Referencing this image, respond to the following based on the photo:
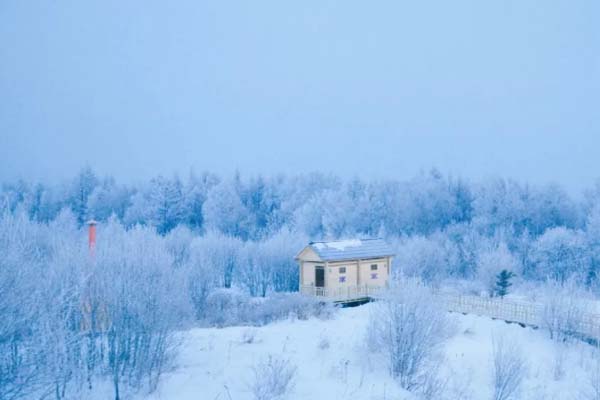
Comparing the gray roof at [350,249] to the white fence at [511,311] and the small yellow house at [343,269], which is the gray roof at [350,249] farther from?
the white fence at [511,311]

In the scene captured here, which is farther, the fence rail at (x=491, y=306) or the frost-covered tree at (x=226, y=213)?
the frost-covered tree at (x=226, y=213)

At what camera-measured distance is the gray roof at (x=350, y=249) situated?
29.7m

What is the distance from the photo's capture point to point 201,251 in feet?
125

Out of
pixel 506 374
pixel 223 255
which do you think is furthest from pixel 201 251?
pixel 506 374

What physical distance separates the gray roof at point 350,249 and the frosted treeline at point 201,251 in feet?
9.33

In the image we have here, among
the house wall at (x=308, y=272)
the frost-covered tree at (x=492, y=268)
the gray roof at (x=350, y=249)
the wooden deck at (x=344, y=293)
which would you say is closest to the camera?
the wooden deck at (x=344, y=293)

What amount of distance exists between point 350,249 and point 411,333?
1307 centimetres

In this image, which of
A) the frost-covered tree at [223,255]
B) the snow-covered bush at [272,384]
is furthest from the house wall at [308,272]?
the snow-covered bush at [272,384]

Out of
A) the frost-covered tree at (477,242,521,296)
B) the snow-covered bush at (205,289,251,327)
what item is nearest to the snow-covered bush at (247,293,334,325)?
the snow-covered bush at (205,289,251,327)

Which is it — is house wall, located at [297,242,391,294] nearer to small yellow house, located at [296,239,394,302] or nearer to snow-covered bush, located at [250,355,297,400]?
small yellow house, located at [296,239,394,302]

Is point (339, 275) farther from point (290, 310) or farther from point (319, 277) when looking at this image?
point (290, 310)

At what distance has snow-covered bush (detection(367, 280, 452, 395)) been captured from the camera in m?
17.6

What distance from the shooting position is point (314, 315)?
25.9m

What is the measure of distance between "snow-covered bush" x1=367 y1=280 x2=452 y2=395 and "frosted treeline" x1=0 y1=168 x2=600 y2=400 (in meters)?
6.49
